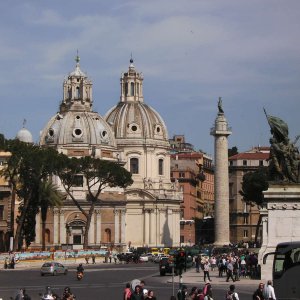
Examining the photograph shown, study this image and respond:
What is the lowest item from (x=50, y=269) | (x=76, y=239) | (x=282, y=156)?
(x=50, y=269)

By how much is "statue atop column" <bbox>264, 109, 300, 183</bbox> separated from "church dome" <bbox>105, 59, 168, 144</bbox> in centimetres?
10237

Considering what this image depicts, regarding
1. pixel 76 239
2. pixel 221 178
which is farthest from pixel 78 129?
pixel 221 178

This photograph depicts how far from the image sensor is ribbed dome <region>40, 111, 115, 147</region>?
13562 cm

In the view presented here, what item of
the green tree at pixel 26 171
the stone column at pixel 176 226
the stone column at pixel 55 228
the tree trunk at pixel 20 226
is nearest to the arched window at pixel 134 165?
the stone column at pixel 176 226

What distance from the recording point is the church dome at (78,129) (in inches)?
5335

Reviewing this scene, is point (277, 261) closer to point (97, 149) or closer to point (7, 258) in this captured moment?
point (7, 258)

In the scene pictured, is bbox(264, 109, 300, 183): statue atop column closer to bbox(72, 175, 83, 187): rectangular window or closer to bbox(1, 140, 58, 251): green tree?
bbox(1, 140, 58, 251): green tree

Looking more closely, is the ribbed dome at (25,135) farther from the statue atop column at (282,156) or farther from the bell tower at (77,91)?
the statue atop column at (282,156)

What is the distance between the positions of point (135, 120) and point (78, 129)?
13.8m

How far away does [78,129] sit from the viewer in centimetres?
13612

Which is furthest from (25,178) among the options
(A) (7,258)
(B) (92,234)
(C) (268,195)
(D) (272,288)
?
(D) (272,288)

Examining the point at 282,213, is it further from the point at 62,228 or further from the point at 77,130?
the point at 77,130

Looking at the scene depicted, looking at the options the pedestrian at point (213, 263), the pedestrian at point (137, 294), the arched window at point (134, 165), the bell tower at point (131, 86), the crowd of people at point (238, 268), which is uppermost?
the bell tower at point (131, 86)

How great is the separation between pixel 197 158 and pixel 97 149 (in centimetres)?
5351
